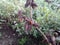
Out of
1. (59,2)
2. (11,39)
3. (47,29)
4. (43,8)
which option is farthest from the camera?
(59,2)

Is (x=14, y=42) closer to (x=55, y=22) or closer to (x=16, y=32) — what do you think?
(x=16, y=32)

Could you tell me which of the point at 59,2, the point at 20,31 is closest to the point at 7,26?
the point at 20,31

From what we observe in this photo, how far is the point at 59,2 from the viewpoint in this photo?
337 cm

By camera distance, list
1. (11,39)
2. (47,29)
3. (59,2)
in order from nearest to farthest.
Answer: (47,29) < (11,39) < (59,2)

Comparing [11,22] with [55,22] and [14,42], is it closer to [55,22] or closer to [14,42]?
[14,42]

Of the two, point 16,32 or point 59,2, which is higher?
point 59,2

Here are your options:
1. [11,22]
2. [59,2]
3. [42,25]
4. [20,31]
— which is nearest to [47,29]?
[42,25]

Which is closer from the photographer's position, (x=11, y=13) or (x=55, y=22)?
(x=55, y=22)

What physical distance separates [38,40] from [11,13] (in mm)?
644

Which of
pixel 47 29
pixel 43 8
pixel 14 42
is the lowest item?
pixel 14 42

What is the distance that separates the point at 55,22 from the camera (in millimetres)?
2711

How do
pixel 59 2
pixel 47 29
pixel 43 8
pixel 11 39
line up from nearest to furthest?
pixel 47 29 → pixel 11 39 → pixel 43 8 → pixel 59 2

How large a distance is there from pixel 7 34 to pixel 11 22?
7.7 inches

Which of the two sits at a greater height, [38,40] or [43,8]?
[43,8]
